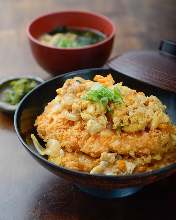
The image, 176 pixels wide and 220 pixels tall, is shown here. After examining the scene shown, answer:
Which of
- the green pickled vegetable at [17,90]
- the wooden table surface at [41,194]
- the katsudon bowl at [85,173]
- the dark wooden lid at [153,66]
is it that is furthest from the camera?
the green pickled vegetable at [17,90]

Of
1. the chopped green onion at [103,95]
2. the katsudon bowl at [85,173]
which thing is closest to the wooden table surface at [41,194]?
the katsudon bowl at [85,173]

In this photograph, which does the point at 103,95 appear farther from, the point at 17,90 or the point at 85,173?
the point at 17,90

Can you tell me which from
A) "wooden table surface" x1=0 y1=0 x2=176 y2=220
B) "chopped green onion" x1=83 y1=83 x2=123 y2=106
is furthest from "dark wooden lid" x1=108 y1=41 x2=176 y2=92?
"wooden table surface" x1=0 y1=0 x2=176 y2=220

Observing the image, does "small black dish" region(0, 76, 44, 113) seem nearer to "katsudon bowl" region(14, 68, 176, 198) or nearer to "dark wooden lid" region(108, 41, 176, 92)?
"katsudon bowl" region(14, 68, 176, 198)

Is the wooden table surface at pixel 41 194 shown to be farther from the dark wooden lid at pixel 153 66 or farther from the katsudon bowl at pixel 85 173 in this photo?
the dark wooden lid at pixel 153 66

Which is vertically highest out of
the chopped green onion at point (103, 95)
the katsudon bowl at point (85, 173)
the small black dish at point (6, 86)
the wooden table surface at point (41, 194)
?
→ the chopped green onion at point (103, 95)

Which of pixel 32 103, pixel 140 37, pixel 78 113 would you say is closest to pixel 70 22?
pixel 140 37

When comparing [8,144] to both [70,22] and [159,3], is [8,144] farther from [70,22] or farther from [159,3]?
[159,3]
